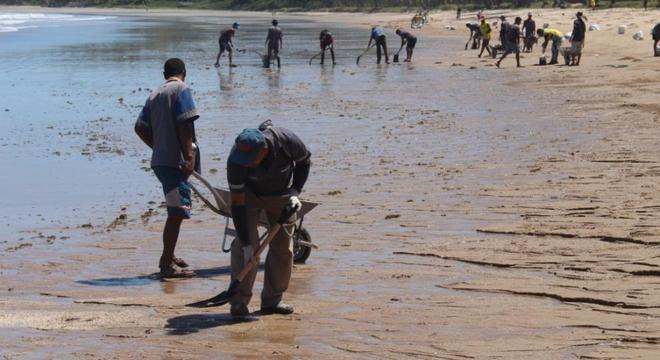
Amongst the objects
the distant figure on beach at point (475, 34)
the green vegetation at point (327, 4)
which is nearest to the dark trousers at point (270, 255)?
the distant figure on beach at point (475, 34)

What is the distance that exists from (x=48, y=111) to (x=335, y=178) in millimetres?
10271

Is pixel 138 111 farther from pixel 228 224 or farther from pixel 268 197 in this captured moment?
pixel 268 197

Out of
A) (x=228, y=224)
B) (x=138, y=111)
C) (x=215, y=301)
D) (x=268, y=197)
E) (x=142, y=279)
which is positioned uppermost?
(x=268, y=197)

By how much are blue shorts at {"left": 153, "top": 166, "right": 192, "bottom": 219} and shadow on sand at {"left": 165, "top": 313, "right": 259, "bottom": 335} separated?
1.37m

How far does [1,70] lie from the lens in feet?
111

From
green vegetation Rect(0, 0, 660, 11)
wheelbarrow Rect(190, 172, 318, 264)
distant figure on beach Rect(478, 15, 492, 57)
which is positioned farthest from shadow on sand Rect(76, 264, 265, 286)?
green vegetation Rect(0, 0, 660, 11)

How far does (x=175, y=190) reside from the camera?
8.56m

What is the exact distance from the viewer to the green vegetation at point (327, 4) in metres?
82.9

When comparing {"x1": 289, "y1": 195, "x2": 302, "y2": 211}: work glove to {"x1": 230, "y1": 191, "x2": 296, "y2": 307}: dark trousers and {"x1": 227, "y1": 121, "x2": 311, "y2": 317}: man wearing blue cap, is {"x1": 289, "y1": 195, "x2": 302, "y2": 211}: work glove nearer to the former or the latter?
{"x1": 227, "y1": 121, "x2": 311, "y2": 317}: man wearing blue cap

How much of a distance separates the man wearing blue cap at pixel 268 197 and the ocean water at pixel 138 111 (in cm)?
376

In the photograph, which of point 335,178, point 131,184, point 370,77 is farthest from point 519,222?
point 370,77

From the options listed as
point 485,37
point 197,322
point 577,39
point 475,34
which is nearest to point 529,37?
point 485,37

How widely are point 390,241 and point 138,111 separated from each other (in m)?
13.1

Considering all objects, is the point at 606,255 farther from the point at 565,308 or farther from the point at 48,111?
the point at 48,111
